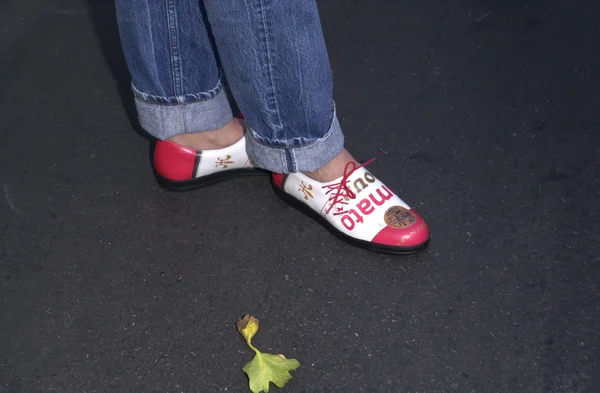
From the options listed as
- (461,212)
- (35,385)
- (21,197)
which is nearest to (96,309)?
(35,385)

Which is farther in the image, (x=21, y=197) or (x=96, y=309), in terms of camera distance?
(x=21, y=197)

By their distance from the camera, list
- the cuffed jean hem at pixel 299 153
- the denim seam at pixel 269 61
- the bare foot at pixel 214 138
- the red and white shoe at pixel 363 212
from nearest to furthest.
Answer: the denim seam at pixel 269 61, the cuffed jean hem at pixel 299 153, the red and white shoe at pixel 363 212, the bare foot at pixel 214 138

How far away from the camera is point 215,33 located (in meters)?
1.31

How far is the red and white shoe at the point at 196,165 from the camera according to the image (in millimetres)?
1711

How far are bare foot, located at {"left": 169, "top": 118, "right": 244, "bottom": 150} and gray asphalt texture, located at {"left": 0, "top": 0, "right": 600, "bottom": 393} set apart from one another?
142 mm

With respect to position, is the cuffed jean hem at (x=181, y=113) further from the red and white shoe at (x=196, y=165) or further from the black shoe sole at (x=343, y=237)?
the black shoe sole at (x=343, y=237)

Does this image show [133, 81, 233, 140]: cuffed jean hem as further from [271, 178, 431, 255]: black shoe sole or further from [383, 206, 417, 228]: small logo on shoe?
[383, 206, 417, 228]: small logo on shoe

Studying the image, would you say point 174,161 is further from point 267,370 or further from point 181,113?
point 267,370

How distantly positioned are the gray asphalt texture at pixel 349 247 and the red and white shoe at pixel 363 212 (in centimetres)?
4

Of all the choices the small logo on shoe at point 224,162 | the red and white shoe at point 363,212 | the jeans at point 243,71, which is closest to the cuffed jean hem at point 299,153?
the jeans at point 243,71

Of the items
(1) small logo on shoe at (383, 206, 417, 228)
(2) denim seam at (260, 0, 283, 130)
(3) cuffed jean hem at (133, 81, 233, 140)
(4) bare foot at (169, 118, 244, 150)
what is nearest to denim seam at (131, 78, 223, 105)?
(3) cuffed jean hem at (133, 81, 233, 140)

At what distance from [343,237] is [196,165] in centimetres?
42

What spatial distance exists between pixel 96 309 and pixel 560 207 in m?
1.13

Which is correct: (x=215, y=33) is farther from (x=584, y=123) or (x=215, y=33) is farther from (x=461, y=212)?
(x=584, y=123)
